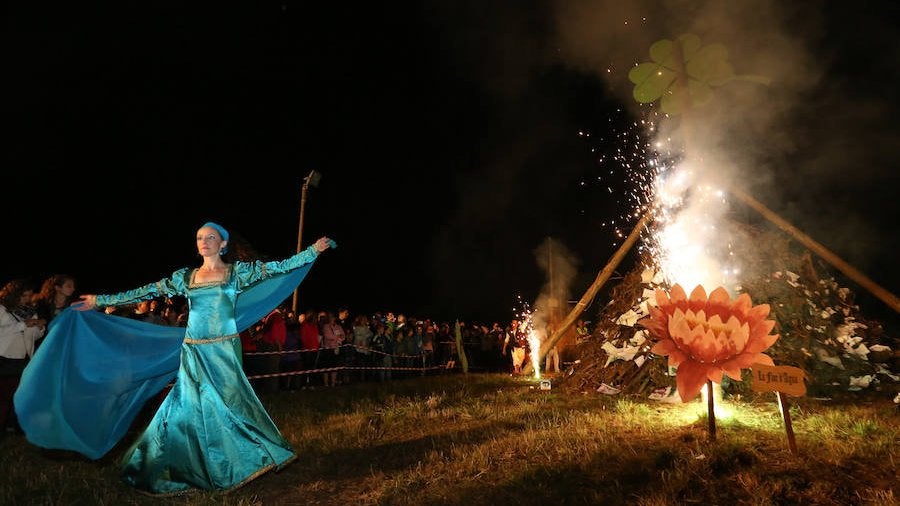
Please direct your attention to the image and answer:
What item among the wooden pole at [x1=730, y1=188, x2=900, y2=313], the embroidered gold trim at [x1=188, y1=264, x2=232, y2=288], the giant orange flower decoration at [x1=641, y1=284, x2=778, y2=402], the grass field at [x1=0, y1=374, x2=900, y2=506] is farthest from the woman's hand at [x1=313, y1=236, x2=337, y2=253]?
the wooden pole at [x1=730, y1=188, x2=900, y2=313]

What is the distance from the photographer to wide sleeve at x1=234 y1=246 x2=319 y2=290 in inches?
189

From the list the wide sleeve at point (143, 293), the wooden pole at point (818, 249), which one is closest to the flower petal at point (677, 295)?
the wide sleeve at point (143, 293)

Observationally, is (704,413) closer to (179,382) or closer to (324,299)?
(179,382)

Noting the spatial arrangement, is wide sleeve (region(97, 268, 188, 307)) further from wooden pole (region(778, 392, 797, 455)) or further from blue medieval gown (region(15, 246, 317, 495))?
wooden pole (region(778, 392, 797, 455))

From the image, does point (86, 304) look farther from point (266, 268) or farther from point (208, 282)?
point (266, 268)

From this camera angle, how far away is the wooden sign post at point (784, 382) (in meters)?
4.55

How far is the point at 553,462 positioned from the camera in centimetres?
461

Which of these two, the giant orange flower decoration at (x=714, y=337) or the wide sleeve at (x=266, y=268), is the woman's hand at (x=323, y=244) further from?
the giant orange flower decoration at (x=714, y=337)

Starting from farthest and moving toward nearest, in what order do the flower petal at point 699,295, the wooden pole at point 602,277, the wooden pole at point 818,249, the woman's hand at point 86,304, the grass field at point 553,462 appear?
the wooden pole at point 602,277 → the wooden pole at point 818,249 → the flower petal at point 699,295 → the woman's hand at point 86,304 → the grass field at point 553,462

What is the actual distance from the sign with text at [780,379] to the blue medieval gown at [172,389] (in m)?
4.31

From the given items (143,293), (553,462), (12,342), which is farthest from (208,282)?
(553,462)

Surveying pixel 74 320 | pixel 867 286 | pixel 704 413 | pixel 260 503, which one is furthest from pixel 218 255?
pixel 867 286

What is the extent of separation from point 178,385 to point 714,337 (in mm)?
4869

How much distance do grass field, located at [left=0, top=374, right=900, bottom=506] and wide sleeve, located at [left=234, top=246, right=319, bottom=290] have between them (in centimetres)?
173
